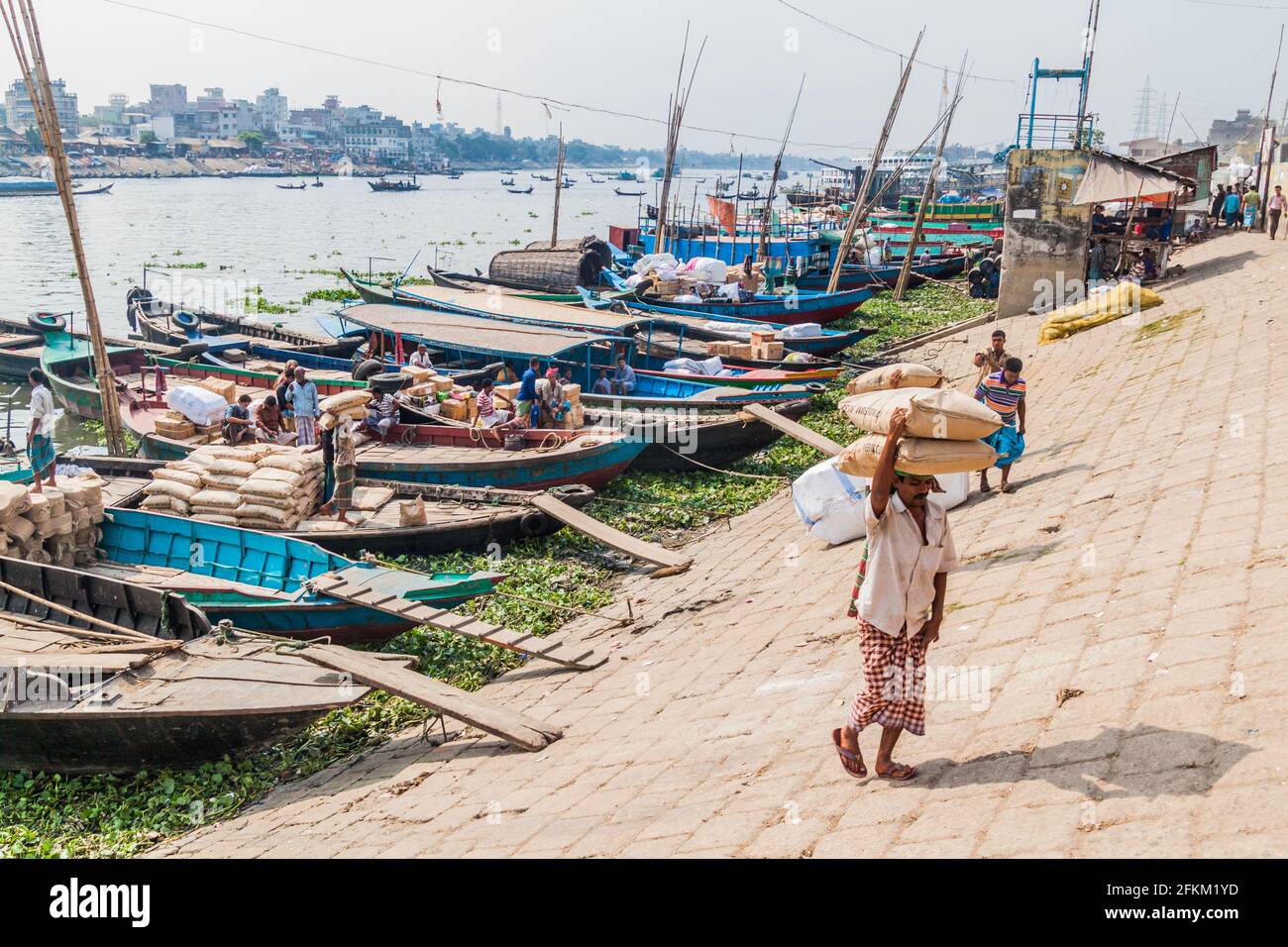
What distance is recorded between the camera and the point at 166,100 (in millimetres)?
190750

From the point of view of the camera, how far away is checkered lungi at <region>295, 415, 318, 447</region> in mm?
13625

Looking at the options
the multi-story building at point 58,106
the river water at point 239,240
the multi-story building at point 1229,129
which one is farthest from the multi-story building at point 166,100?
the multi-story building at point 1229,129

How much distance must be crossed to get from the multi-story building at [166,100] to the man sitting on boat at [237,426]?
7869 inches

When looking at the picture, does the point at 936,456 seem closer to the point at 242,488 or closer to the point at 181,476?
the point at 242,488

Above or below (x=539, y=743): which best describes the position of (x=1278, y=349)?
above

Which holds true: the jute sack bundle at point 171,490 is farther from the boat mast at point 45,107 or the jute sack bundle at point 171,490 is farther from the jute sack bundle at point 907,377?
the jute sack bundle at point 907,377

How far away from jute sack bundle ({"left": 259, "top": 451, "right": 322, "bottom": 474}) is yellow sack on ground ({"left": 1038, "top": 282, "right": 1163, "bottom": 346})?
12.7m

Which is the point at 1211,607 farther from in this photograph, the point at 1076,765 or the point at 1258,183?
the point at 1258,183

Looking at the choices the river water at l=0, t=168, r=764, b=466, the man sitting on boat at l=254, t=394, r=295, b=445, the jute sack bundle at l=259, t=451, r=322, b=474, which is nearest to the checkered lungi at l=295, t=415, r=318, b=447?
the man sitting on boat at l=254, t=394, r=295, b=445

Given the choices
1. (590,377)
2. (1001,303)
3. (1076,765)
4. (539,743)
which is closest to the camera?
(1076,765)

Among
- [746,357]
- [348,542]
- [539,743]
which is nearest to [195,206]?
[746,357]

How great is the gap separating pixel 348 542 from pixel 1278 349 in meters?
10.6

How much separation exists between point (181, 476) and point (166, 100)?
210 meters

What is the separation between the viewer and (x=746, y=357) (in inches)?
790
